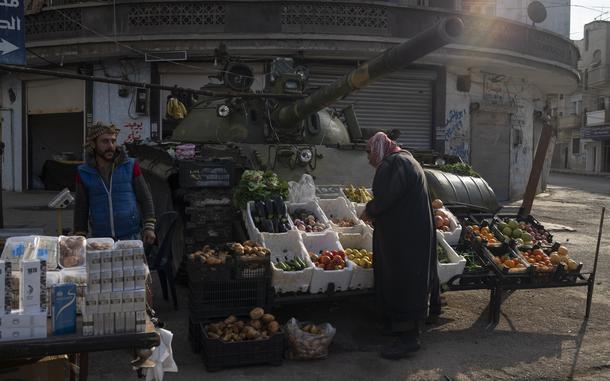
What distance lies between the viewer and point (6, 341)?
268 centimetres

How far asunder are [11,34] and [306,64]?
35.3 feet

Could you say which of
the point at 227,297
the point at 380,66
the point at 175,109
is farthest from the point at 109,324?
the point at 175,109

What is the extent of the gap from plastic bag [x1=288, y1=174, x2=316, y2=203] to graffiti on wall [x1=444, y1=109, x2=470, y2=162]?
12473 mm

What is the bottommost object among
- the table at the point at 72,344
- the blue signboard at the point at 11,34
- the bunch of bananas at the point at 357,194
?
the table at the point at 72,344

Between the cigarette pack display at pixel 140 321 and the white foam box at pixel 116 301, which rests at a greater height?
the white foam box at pixel 116 301

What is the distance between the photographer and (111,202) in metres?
5.02

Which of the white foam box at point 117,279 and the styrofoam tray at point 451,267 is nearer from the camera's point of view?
the white foam box at point 117,279

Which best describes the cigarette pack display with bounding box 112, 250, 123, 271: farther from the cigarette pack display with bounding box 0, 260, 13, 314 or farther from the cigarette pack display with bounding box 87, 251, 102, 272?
the cigarette pack display with bounding box 0, 260, 13, 314

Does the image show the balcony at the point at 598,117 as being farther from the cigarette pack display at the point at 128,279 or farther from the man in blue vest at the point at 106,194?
the cigarette pack display at the point at 128,279

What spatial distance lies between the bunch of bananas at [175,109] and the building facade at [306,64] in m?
3.89

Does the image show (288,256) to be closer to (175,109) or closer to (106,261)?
(106,261)

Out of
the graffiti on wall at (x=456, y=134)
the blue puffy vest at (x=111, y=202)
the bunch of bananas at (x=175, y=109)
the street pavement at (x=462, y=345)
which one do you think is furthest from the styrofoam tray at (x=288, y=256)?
the graffiti on wall at (x=456, y=134)

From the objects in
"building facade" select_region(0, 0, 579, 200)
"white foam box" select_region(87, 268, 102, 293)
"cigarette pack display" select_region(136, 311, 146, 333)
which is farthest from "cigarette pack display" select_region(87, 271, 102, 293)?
"building facade" select_region(0, 0, 579, 200)

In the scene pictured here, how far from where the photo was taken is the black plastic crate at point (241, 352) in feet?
15.4
